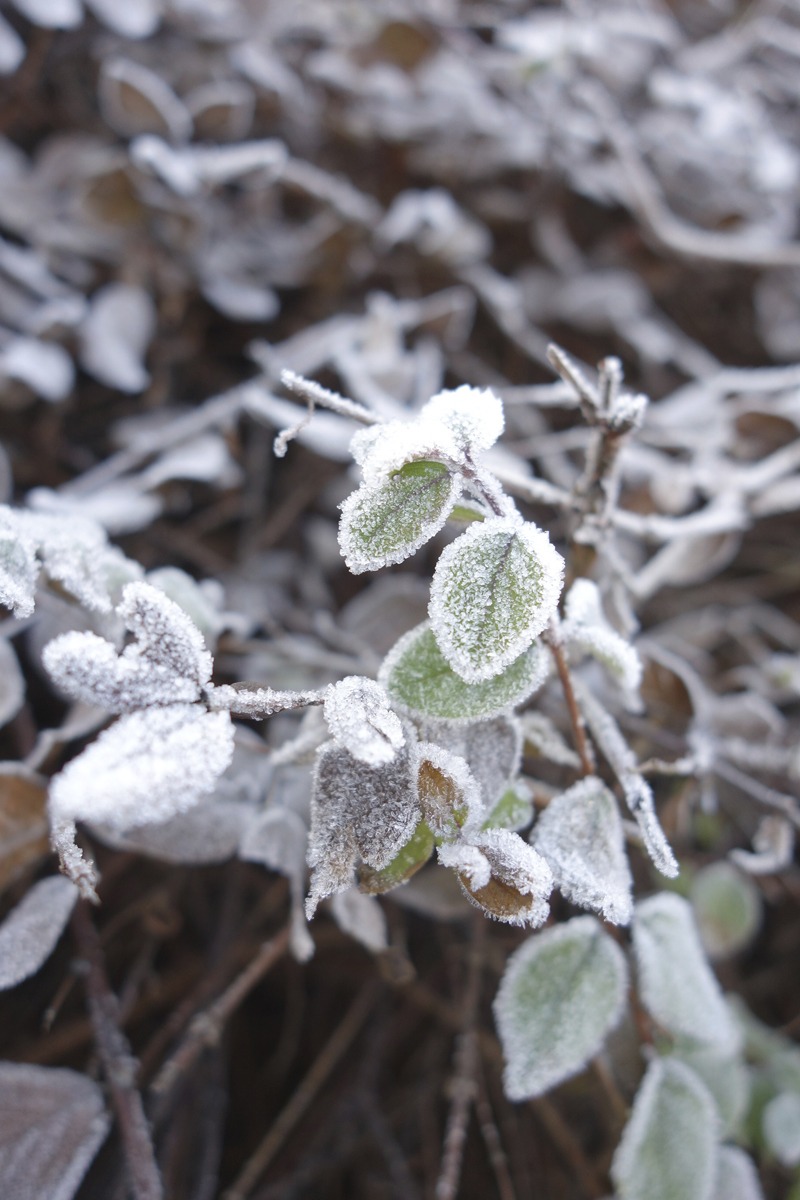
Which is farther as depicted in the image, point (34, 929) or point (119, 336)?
point (119, 336)

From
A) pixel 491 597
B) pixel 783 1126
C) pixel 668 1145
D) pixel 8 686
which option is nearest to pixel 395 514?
pixel 491 597

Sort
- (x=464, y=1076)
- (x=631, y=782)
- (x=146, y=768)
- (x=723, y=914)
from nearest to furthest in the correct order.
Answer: (x=146, y=768)
(x=631, y=782)
(x=464, y=1076)
(x=723, y=914)

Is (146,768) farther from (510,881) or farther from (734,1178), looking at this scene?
(734,1178)

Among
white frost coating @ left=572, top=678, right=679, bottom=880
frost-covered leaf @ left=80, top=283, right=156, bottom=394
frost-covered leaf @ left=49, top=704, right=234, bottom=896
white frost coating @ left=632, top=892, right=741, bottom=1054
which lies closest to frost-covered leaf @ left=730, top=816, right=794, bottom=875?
white frost coating @ left=632, top=892, right=741, bottom=1054

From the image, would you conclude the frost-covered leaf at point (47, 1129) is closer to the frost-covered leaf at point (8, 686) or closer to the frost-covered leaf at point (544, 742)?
the frost-covered leaf at point (8, 686)

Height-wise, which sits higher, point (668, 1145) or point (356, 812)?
point (356, 812)

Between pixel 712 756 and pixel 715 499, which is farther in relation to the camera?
pixel 715 499

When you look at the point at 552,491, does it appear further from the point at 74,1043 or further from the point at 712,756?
the point at 74,1043

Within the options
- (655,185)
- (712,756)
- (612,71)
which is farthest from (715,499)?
(612,71)

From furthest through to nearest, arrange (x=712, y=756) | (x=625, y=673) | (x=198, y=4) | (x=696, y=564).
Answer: (x=198, y=4), (x=696, y=564), (x=712, y=756), (x=625, y=673)
